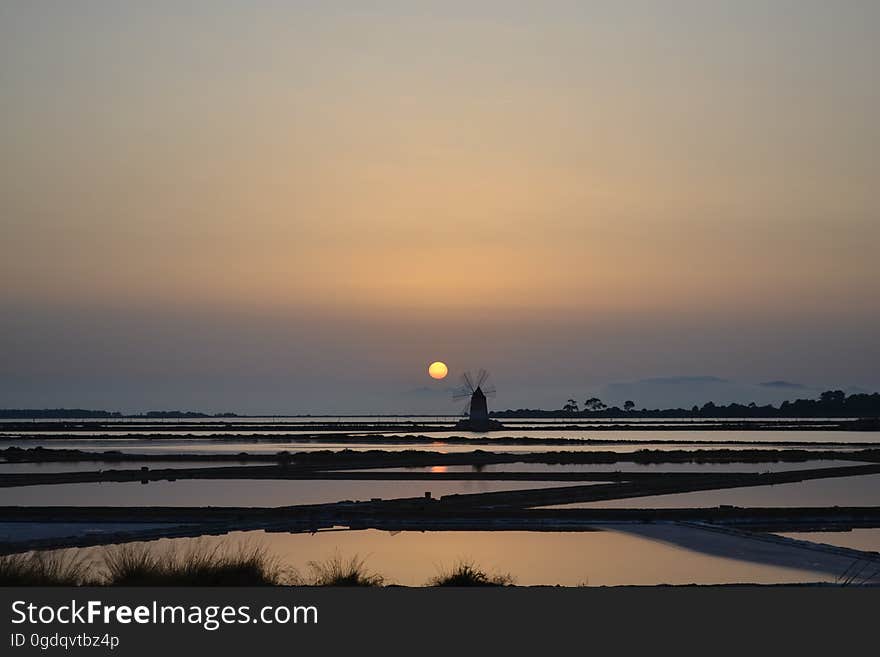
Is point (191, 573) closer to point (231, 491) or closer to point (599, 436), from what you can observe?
point (231, 491)

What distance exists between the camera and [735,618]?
721cm

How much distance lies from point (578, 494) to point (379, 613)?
18.4 meters

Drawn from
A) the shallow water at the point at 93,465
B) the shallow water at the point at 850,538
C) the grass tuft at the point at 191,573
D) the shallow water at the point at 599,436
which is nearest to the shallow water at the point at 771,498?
the shallow water at the point at 850,538

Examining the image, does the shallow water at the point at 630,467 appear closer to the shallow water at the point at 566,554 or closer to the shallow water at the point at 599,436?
the shallow water at the point at 566,554

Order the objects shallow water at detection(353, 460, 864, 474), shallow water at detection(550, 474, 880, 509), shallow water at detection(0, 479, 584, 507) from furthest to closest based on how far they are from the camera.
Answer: shallow water at detection(353, 460, 864, 474), shallow water at detection(0, 479, 584, 507), shallow water at detection(550, 474, 880, 509)

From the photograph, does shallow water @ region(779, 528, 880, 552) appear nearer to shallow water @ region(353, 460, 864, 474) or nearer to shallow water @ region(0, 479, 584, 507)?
shallow water @ region(0, 479, 584, 507)

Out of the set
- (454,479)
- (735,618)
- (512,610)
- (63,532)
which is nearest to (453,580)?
(512,610)

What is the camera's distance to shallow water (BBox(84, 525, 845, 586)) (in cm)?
1320

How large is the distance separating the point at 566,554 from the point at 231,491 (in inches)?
540

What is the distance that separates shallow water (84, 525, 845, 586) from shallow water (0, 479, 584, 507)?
6.53 m

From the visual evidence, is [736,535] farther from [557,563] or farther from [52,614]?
[52,614]

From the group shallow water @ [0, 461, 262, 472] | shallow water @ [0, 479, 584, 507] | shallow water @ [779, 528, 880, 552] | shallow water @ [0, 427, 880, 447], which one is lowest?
shallow water @ [779, 528, 880, 552]

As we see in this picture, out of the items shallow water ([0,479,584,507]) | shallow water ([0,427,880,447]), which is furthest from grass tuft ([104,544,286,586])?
shallow water ([0,427,880,447])

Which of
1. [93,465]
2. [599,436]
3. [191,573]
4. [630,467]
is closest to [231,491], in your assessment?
[93,465]
